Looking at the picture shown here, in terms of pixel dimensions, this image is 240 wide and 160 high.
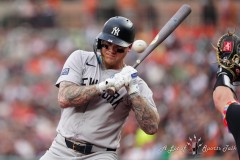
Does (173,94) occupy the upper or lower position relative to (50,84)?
lower

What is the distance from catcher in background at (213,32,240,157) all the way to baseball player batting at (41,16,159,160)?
0.99 metres

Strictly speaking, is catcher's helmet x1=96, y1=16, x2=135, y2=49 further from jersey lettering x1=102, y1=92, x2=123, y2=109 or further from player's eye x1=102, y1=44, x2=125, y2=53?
jersey lettering x1=102, y1=92, x2=123, y2=109

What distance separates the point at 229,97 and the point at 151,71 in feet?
28.6

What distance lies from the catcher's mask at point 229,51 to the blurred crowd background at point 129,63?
2297mm

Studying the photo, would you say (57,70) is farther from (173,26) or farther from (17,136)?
(173,26)

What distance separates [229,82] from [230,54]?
0.22m

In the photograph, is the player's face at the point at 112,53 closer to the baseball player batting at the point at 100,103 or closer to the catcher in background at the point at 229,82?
the baseball player batting at the point at 100,103

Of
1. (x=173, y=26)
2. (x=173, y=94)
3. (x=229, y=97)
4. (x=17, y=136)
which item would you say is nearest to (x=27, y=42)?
(x=17, y=136)

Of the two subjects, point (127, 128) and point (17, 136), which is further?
point (17, 136)

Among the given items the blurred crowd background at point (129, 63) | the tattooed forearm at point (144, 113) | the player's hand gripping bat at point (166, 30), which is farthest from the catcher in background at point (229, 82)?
the blurred crowd background at point (129, 63)

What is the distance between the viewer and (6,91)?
15.9 m

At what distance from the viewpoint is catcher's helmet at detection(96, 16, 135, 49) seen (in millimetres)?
6594

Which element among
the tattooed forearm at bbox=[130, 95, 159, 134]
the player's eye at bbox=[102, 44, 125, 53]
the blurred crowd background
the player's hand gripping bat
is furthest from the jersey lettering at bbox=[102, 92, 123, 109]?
the blurred crowd background

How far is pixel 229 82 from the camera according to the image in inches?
219
